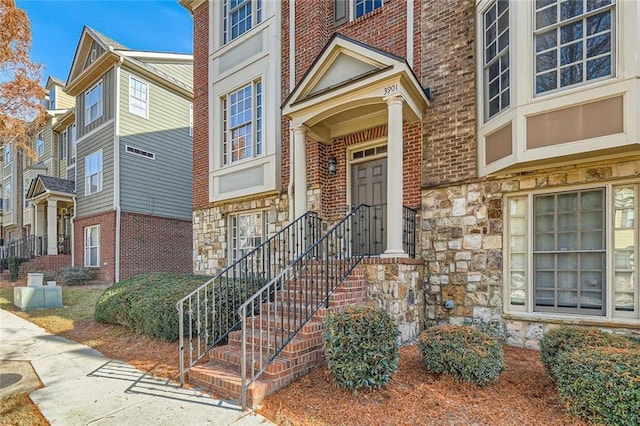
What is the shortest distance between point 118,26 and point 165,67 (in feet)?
9.65

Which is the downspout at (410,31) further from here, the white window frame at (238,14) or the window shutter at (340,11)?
the white window frame at (238,14)

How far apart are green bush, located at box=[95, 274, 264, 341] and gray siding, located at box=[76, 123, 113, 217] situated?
282 inches

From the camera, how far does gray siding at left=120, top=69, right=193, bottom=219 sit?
13.9 m

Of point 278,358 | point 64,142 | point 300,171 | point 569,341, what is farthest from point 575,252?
point 64,142

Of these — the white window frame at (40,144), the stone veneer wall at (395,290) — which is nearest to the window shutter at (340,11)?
the stone veneer wall at (395,290)

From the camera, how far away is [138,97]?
14.4 m

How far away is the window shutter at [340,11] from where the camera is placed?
316 inches

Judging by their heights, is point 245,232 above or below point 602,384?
above

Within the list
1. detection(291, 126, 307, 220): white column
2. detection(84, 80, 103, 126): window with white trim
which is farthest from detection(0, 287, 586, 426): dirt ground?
detection(84, 80, 103, 126): window with white trim

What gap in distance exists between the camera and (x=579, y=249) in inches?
201

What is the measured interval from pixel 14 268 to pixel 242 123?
48.1 feet

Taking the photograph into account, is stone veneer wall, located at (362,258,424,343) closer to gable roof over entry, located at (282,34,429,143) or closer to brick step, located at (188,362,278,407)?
brick step, located at (188,362,278,407)

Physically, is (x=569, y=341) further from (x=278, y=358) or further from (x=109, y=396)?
(x=109, y=396)

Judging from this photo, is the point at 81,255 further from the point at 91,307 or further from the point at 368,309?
the point at 368,309
